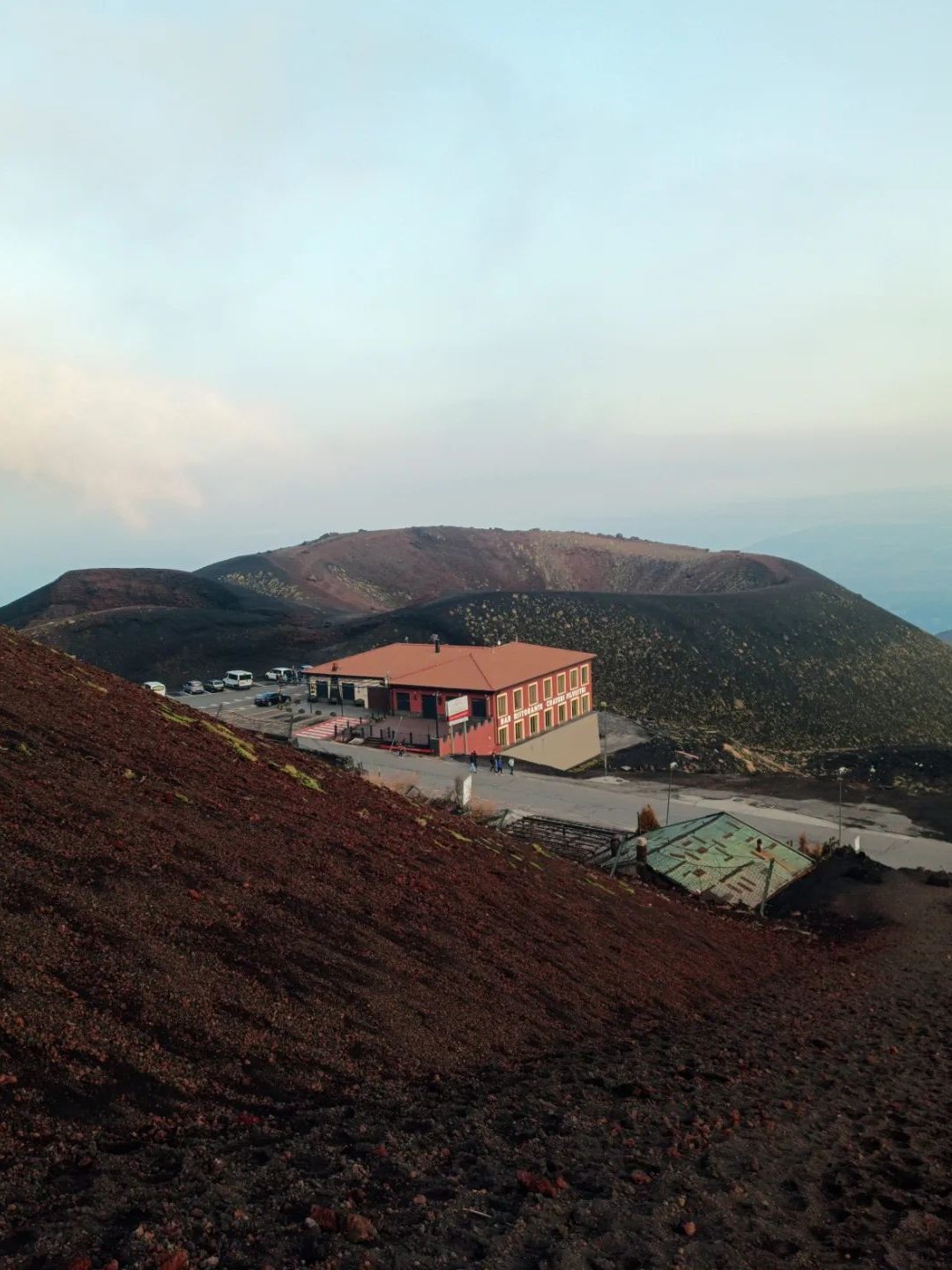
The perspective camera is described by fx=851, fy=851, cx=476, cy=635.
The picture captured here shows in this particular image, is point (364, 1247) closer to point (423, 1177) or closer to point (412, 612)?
point (423, 1177)

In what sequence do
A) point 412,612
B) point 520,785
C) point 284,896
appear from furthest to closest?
point 412,612, point 520,785, point 284,896

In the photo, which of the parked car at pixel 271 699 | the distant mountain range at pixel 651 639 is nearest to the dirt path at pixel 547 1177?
the parked car at pixel 271 699

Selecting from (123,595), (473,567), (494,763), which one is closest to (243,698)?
(494,763)

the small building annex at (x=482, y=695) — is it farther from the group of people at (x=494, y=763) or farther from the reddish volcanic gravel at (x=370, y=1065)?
the reddish volcanic gravel at (x=370, y=1065)

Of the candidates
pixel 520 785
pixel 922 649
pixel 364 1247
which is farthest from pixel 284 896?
pixel 922 649

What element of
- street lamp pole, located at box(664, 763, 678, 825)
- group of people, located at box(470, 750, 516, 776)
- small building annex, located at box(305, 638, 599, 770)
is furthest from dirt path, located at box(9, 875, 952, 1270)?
small building annex, located at box(305, 638, 599, 770)

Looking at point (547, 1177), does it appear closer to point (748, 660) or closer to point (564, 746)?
point (564, 746)
